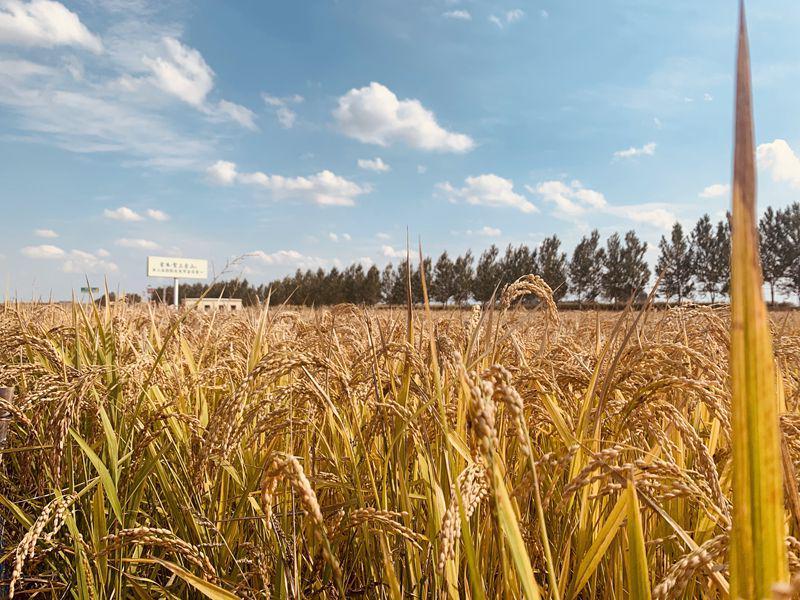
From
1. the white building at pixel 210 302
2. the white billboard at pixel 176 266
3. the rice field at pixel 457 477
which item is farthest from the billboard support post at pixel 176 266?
the rice field at pixel 457 477

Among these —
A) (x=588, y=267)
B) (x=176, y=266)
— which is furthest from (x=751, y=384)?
(x=588, y=267)

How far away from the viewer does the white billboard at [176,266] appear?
3113cm

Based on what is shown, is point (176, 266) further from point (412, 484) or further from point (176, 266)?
point (412, 484)

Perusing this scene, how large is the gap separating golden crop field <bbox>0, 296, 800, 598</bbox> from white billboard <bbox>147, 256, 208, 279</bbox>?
3110cm

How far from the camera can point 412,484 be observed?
1508 millimetres

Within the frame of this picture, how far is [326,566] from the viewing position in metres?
1.36

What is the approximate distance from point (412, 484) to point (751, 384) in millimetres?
1223

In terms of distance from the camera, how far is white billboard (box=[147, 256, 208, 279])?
31.1m

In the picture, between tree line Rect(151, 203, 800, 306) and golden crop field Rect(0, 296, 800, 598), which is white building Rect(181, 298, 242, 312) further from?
tree line Rect(151, 203, 800, 306)

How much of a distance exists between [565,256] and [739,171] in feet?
196

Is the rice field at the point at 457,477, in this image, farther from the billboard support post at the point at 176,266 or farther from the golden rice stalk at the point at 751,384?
the billboard support post at the point at 176,266

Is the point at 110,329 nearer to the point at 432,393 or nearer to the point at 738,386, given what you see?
the point at 432,393

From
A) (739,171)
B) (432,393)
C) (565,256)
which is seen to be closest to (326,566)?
(432,393)

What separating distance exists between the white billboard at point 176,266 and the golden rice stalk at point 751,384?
32.8m
